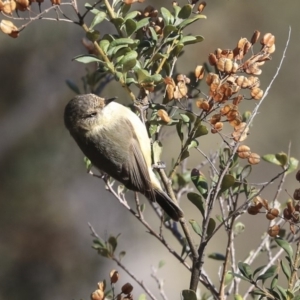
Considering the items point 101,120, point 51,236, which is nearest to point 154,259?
point 51,236

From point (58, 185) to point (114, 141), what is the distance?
3.52 metres

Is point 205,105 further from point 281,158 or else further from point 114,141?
point 114,141

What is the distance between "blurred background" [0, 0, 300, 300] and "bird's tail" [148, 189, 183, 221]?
120 inches

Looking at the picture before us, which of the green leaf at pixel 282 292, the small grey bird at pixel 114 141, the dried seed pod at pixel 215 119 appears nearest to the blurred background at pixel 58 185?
the small grey bird at pixel 114 141

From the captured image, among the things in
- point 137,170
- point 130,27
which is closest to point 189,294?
point 130,27

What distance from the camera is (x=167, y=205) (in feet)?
7.28

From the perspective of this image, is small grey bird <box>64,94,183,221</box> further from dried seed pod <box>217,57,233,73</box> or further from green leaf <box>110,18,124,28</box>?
dried seed pod <box>217,57,233,73</box>

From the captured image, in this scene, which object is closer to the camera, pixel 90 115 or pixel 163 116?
pixel 163 116

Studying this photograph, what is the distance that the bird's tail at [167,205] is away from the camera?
1.93 metres

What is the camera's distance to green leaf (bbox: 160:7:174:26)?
1839 mm

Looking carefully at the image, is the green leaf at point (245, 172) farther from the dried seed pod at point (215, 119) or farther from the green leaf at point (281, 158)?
the dried seed pod at point (215, 119)

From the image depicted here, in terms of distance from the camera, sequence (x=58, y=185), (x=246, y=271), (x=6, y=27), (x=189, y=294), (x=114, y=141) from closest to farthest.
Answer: (x=189, y=294) < (x=246, y=271) < (x=6, y=27) < (x=114, y=141) < (x=58, y=185)

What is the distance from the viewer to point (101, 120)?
2.71 meters

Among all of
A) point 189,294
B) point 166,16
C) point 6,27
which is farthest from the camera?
point 166,16
